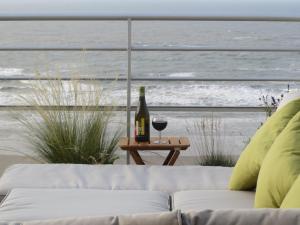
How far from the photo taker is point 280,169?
2.14m

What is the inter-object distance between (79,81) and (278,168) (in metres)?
2.11

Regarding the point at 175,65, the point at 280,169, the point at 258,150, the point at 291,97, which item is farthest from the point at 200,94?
the point at 280,169

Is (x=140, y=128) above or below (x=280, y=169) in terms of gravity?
below

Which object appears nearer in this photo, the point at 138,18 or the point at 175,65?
the point at 138,18

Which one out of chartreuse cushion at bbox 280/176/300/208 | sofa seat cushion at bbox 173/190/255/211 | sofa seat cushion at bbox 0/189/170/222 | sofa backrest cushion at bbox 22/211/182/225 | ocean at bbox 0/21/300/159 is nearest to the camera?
sofa backrest cushion at bbox 22/211/182/225

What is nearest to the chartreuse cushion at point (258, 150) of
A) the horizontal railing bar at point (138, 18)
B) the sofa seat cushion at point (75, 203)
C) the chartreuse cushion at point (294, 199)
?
the sofa seat cushion at point (75, 203)

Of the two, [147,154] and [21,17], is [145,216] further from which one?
[147,154]

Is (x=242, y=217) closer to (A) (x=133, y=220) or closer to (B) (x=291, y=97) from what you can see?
(A) (x=133, y=220)

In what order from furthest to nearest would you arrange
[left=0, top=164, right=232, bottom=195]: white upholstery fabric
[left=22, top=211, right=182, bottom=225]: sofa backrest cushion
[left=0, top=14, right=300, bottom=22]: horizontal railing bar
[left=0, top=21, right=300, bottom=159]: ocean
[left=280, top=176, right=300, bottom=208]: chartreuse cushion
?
[left=0, top=21, right=300, bottom=159]: ocean, [left=0, top=14, right=300, bottom=22]: horizontal railing bar, [left=0, top=164, right=232, bottom=195]: white upholstery fabric, [left=280, top=176, right=300, bottom=208]: chartreuse cushion, [left=22, top=211, right=182, bottom=225]: sofa backrest cushion

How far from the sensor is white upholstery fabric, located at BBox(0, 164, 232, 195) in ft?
8.99

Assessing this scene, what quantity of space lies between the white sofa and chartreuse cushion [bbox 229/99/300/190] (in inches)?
2.0

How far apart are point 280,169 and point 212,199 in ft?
1.50

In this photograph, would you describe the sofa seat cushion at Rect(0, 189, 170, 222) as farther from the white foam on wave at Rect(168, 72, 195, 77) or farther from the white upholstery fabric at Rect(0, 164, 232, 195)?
the white foam on wave at Rect(168, 72, 195, 77)

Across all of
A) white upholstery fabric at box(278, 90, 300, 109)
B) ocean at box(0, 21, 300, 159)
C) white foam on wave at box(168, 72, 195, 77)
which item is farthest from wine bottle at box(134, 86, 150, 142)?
white foam on wave at box(168, 72, 195, 77)
